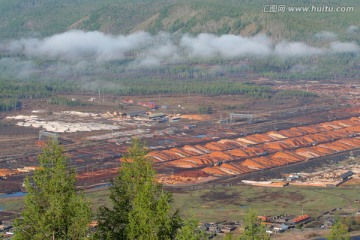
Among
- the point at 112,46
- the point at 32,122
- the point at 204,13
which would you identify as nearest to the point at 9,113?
the point at 32,122

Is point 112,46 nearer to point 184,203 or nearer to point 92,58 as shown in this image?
point 92,58

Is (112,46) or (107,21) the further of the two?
(107,21)

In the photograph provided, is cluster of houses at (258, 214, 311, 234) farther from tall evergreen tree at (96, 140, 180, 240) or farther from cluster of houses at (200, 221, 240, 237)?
tall evergreen tree at (96, 140, 180, 240)

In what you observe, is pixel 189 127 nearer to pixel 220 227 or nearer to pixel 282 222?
pixel 282 222

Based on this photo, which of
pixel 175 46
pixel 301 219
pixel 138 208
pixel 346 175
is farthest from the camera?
pixel 175 46

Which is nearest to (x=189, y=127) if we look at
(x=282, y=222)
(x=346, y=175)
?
(x=346, y=175)

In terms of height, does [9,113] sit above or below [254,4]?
below

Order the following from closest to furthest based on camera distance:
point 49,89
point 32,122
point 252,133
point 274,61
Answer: point 252,133 → point 32,122 → point 49,89 → point 274,61
